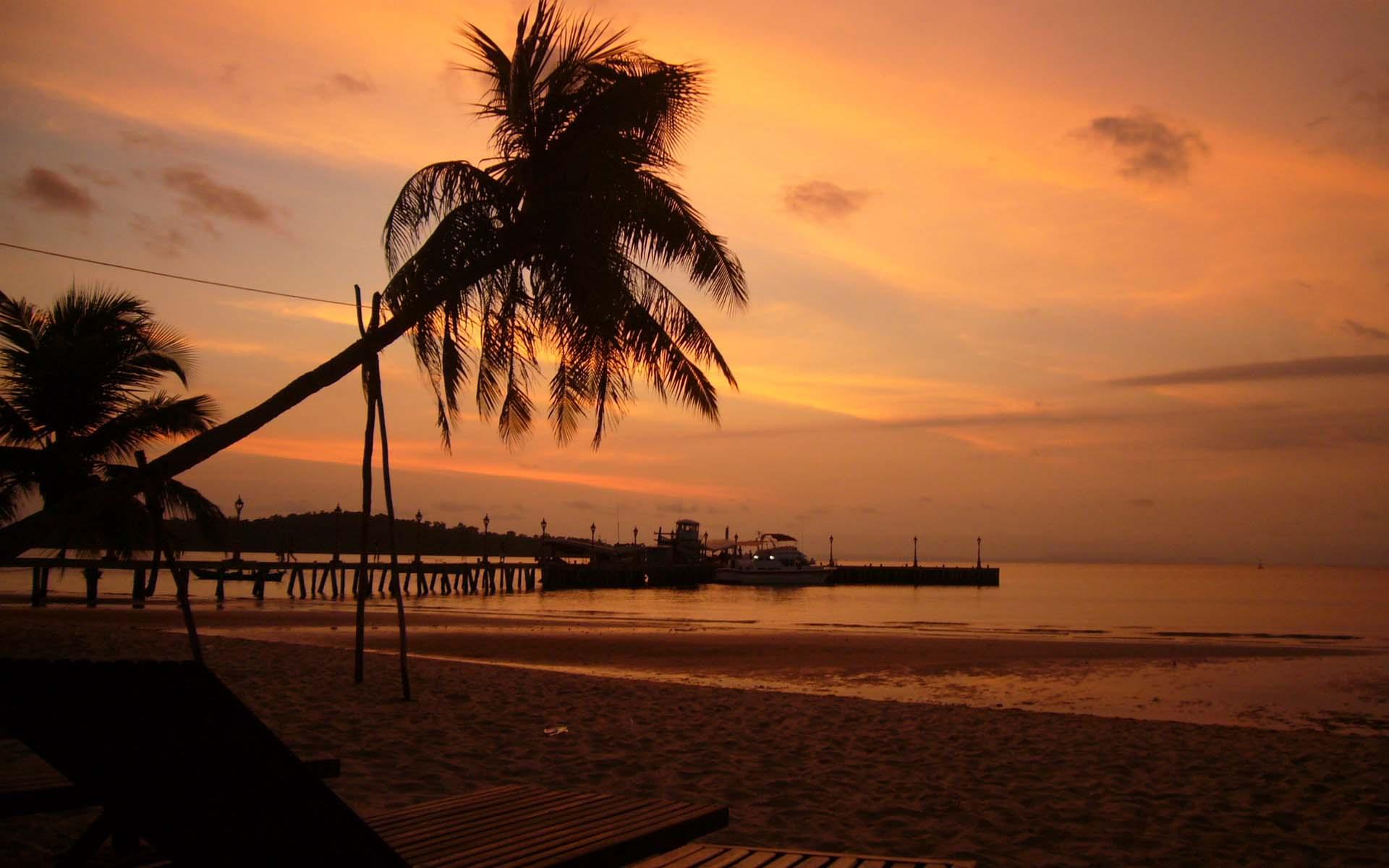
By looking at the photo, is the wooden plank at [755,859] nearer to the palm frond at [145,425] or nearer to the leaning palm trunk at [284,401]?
the leaning palm trunk at [284,401]

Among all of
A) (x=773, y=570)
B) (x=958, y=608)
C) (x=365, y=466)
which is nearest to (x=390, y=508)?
(x=365, y=466)

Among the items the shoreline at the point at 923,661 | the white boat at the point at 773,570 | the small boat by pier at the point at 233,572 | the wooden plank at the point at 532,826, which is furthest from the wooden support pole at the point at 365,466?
the white boat at the point at 773,570

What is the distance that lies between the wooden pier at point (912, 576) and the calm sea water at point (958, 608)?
4139mm

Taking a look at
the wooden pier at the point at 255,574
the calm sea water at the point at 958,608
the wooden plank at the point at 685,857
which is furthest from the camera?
the calm sea water at the point at 958,608

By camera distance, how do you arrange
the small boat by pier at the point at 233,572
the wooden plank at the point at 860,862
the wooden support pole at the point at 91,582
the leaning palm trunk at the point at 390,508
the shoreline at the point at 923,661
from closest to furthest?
the wooden plank at the point at 860,862 → the leaning palm trunk at the point at 390,508 → the shoreline at the point at 923,661 → the wooden support pole at the point at 91,582 → the small boat by pier at the point at 233,572

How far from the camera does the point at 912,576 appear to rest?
8831 cm

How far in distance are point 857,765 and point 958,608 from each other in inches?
1912

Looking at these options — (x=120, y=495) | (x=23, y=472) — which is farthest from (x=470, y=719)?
(x=23, y=472)

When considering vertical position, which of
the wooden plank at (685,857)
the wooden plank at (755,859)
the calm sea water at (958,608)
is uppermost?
the wooden plank at (755,859)

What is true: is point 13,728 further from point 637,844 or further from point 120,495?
point 120,495

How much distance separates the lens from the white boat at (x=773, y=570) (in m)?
76.8

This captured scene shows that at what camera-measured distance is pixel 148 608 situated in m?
32.6

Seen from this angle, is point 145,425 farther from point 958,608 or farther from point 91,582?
point 958,608

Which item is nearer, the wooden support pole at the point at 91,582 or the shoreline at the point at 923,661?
the shoreline at the point at 923,661
